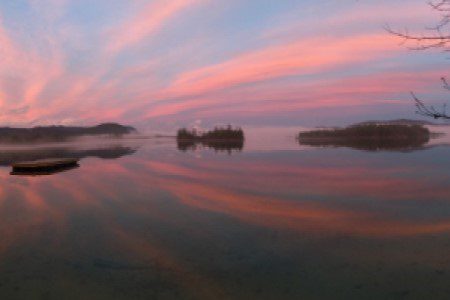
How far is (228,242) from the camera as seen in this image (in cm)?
967

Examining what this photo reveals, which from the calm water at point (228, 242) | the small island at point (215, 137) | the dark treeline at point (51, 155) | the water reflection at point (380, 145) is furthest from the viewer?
the small island at point (215, 137)

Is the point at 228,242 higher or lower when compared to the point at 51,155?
lower

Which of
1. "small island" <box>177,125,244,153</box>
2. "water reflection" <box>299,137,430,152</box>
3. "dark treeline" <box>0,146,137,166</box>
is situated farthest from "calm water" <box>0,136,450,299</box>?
"small island" <box>177,125,244,153</box>

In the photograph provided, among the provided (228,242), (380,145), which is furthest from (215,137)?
(228,242)

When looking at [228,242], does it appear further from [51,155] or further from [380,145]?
[380,145]

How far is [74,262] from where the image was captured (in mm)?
8430

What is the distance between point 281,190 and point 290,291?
10751 millimetres

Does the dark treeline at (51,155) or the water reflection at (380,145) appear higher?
the dark treeline at (51,155)

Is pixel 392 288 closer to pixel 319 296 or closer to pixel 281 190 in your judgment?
pixel 319 296

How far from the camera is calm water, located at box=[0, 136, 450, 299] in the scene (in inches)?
280

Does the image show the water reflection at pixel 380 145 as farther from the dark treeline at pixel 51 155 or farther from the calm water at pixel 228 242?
the calm water at pixel 228 242

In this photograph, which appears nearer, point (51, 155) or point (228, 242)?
point (228, 242)

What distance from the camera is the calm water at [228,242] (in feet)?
23.3

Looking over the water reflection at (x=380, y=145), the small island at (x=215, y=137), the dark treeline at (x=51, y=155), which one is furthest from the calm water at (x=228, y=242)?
the small island at (x=215, y=137)
